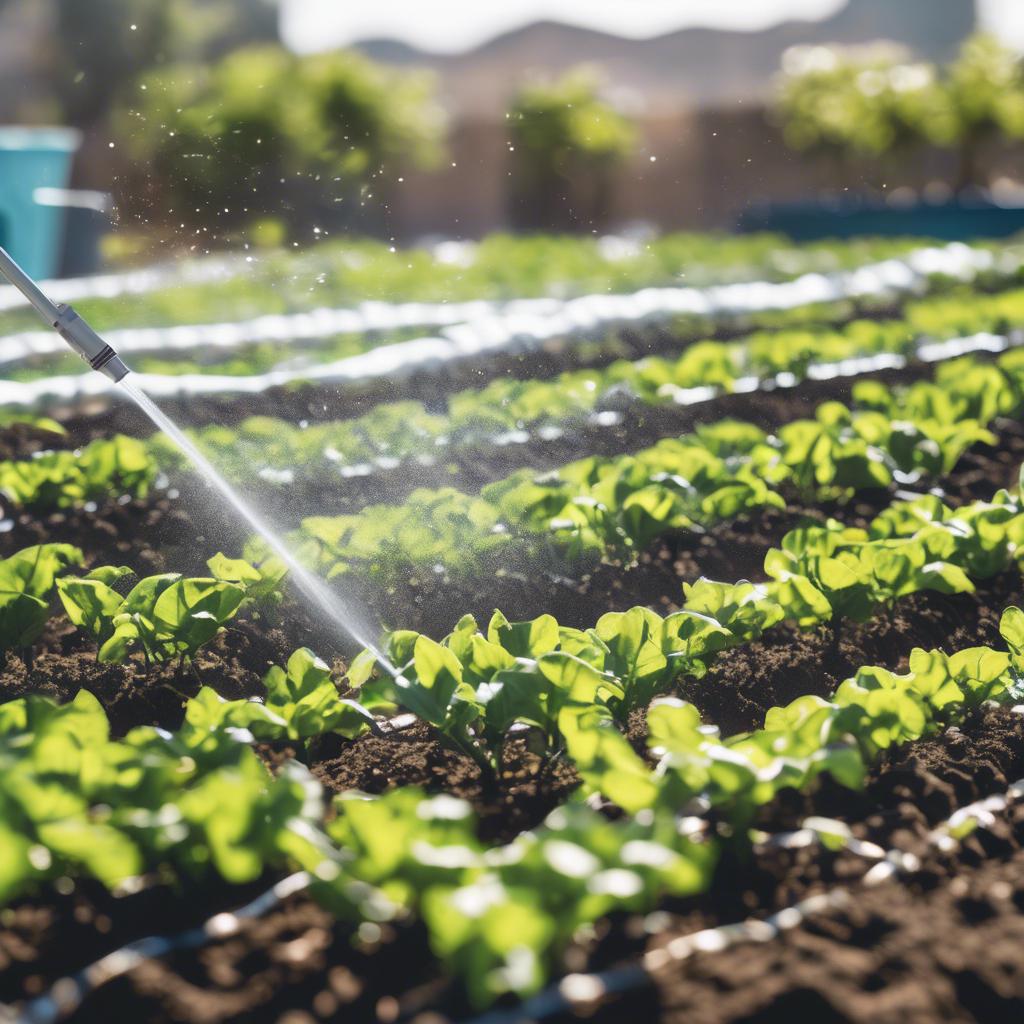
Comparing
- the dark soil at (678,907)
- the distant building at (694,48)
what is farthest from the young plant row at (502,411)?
the distant building at (694,48)

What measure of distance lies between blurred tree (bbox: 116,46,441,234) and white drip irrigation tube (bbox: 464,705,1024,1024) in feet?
35.0

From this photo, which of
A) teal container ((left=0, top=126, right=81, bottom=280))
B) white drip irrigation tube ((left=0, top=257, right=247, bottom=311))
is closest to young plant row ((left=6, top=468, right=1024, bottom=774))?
white drip irrigation tube ((left=0, top=257, right=247, bottom=311))

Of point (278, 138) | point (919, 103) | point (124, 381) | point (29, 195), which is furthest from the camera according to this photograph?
point (919, 103)

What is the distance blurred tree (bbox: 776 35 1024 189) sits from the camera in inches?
716

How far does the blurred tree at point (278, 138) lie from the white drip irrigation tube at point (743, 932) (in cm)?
1067

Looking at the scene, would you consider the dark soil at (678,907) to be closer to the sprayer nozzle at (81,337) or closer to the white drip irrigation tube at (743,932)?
the white drip irrigation tube at (743,932)

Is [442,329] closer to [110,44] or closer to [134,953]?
[134,953]

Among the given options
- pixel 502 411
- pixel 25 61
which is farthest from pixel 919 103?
pixel 25 61

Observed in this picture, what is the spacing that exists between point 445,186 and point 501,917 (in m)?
22.8

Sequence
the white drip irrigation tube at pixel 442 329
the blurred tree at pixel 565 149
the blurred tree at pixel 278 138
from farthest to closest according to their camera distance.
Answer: the blurred tree at pixel 565 149, the blurred tree at pixel 278 138, the white drip irrigation tube at pixel 442 329

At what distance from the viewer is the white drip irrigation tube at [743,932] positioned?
5.19 feet

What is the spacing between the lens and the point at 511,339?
262 inches

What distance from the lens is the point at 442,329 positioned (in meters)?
7.57

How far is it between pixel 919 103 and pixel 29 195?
42.6ft
